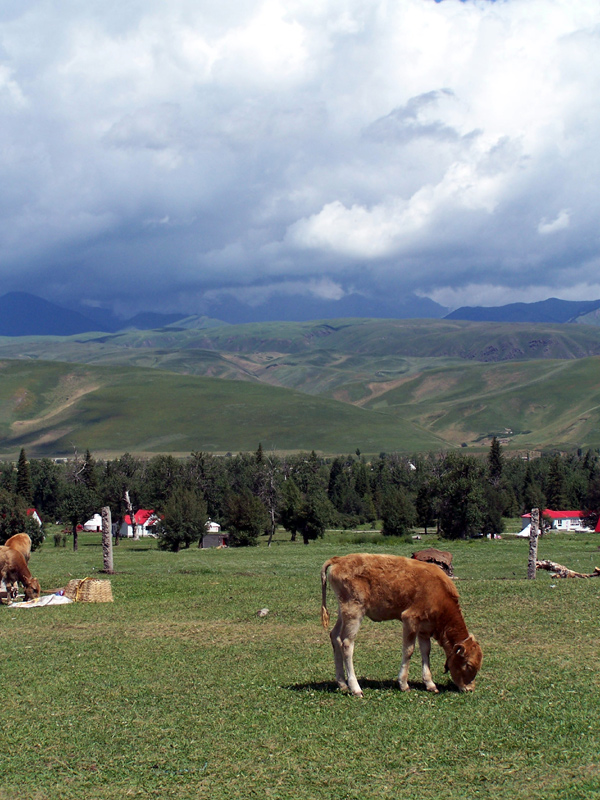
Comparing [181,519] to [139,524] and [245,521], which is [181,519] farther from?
[139,524]

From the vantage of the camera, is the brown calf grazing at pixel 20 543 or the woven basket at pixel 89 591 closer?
the woven basket at pixel 89 591

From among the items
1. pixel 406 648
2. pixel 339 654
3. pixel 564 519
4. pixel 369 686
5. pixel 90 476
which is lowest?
pixel 564 519

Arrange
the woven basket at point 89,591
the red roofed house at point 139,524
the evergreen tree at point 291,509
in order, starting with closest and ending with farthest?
the woven basket at point 89,591
the evergreen tree at point 291,509
the red roofed house at point 139,524

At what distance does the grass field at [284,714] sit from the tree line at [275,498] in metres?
43.8

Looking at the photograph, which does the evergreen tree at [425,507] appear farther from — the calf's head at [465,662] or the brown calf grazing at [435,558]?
the calf's head at [465,662]

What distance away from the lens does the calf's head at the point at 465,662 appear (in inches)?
466

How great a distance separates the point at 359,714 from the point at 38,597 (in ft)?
50.9

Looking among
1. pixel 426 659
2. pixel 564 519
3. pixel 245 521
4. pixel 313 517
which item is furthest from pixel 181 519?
pixel 564 519

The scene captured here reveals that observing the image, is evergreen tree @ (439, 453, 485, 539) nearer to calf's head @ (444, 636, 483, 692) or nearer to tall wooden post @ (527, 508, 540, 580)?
tall wooden post @ (527, 508, 540, 580)

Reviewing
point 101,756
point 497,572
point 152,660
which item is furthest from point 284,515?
point 101,756

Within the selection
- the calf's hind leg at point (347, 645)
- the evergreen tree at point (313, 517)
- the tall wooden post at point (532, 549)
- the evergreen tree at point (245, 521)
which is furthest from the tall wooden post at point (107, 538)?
the evergreen tree at point (313, 517)

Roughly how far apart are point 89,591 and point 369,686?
13748 millimetres

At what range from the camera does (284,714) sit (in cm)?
1121

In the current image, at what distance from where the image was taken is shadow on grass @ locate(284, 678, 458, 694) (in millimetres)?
12203
